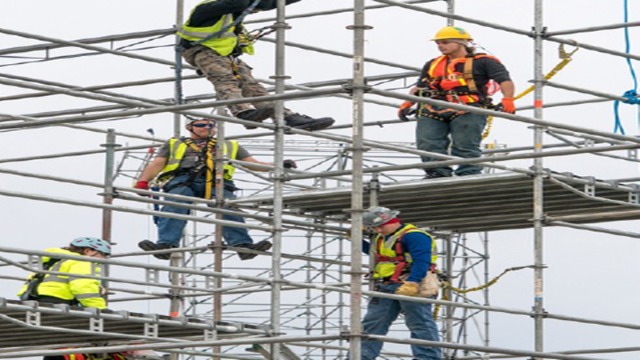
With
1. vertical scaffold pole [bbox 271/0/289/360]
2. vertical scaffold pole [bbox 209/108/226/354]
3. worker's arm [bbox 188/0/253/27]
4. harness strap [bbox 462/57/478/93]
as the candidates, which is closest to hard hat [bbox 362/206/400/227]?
vertical scaffold pole [bbox 271/0/289/360]

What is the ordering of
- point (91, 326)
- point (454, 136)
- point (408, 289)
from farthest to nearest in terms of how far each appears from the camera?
point (454, 136)
point (408, 289)
point (91, 326)

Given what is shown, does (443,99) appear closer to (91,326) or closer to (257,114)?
(257,114)

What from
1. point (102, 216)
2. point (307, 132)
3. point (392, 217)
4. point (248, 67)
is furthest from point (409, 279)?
point (102, 216)

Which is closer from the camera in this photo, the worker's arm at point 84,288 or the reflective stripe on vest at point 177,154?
the worker's arm at point 84,288

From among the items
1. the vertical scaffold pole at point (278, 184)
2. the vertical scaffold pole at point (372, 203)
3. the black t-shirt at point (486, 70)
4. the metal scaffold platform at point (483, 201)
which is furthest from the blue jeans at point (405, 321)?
the black t-shirt at point (486, 70)

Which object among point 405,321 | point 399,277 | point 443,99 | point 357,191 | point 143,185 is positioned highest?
point 443,99

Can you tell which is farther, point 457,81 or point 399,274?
point 457,81

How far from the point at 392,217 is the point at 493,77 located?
1641 millimetres

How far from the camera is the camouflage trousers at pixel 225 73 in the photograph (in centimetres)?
1552

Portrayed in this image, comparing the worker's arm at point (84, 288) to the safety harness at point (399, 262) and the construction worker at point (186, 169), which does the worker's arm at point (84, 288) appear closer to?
the construction worker at point (186, 169)

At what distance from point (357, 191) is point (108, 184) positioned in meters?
4.23

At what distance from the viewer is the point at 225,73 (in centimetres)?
1557

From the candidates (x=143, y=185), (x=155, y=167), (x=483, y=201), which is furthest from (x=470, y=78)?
(x=143, y=185)

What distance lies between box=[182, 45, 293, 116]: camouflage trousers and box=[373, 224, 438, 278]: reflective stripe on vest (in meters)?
1.66
